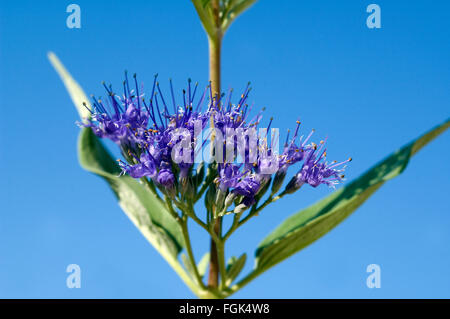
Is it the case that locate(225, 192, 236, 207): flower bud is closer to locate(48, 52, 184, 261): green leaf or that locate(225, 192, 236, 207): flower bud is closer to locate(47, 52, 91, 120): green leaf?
locate(48, 52, 184, 261): green leaf

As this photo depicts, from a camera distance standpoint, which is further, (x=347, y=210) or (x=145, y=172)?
(x=347, y=210)

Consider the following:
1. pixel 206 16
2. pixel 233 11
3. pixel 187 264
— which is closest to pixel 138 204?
pixel 187 264

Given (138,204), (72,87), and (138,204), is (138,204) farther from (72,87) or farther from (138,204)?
(72,87)

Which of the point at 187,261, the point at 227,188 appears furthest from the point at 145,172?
the point at 187,261

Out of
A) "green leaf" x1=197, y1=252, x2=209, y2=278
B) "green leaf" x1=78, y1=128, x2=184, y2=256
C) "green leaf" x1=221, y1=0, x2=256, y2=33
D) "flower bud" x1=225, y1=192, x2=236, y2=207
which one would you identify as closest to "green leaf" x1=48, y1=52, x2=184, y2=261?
"green leaf" x1=78, y1=128, x2=184, y2=256

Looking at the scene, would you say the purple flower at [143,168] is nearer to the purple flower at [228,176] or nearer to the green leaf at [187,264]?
the purple flower at [228,176]
